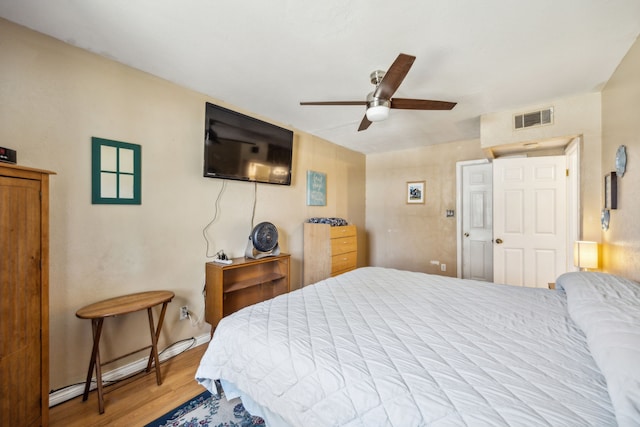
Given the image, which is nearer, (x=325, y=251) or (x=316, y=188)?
(x=325, y=251)

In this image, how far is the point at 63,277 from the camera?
171 centimetres

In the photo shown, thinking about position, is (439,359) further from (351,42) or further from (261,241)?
(261,241)

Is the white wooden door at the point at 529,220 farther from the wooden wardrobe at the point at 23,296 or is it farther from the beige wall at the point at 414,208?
the wooden wardrobe at the point at 23,296

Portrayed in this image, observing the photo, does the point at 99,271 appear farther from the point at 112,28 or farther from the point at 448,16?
the point at 448,16

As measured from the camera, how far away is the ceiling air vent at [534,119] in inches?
102

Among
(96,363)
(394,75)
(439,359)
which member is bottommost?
(96,363)

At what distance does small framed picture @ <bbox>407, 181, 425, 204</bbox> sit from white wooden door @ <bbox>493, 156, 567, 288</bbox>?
1.23 metres

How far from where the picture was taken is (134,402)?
167cm

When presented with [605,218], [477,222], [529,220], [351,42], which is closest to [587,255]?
[605,218]

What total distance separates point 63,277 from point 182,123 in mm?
1468

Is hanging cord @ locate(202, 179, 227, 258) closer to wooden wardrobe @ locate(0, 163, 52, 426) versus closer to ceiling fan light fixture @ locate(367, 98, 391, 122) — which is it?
wooden wardrobe @ locate(0, 163, 52, 426)

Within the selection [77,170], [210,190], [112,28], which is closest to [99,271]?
[77,170]

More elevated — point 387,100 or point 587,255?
point 387,100

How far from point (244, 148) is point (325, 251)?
1584 mm
